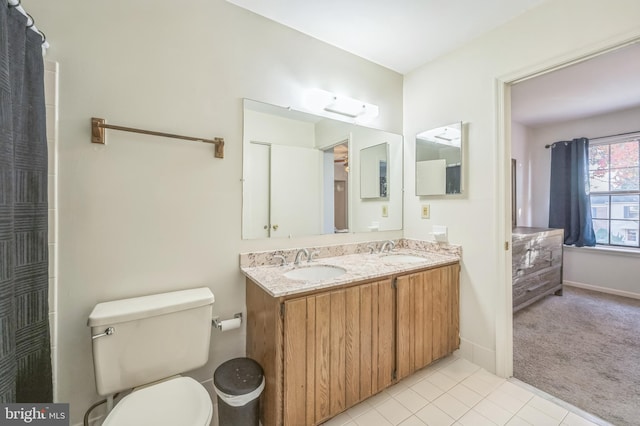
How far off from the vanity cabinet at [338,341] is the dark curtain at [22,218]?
898mm

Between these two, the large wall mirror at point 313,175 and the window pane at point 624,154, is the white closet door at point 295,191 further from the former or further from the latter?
A: the window pane at point 624,154

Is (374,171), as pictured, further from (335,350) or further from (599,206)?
(599,206)

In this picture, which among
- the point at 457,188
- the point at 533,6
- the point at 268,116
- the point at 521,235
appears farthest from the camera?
the point at 521,235

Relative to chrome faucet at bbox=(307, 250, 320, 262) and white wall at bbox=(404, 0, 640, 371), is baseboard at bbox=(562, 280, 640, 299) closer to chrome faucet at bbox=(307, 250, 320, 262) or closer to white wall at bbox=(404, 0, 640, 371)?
white wall at bbox=(404, 0, 640, 371)

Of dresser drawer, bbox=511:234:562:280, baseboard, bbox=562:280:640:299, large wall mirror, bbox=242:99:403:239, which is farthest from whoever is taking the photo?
baseboard, bbox=562:280:640:299

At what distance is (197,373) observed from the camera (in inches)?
60.4

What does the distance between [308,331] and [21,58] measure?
1617mm

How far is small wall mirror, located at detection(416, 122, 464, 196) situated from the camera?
6.75ft

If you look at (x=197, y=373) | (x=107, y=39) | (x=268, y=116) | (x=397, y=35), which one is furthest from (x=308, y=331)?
(x=397, y=35)

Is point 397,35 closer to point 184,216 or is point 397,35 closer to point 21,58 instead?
point 184,216

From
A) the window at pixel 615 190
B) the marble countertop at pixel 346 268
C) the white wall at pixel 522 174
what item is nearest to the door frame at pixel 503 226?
the marble countertop at pixel 346 268

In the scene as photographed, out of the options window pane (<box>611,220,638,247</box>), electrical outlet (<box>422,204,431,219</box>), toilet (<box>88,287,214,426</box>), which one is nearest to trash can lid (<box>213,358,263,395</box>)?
toilet (<box>88,287,214,426</box>)

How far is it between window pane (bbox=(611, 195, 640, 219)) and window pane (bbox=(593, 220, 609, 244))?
13cm

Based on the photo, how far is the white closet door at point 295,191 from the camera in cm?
182
